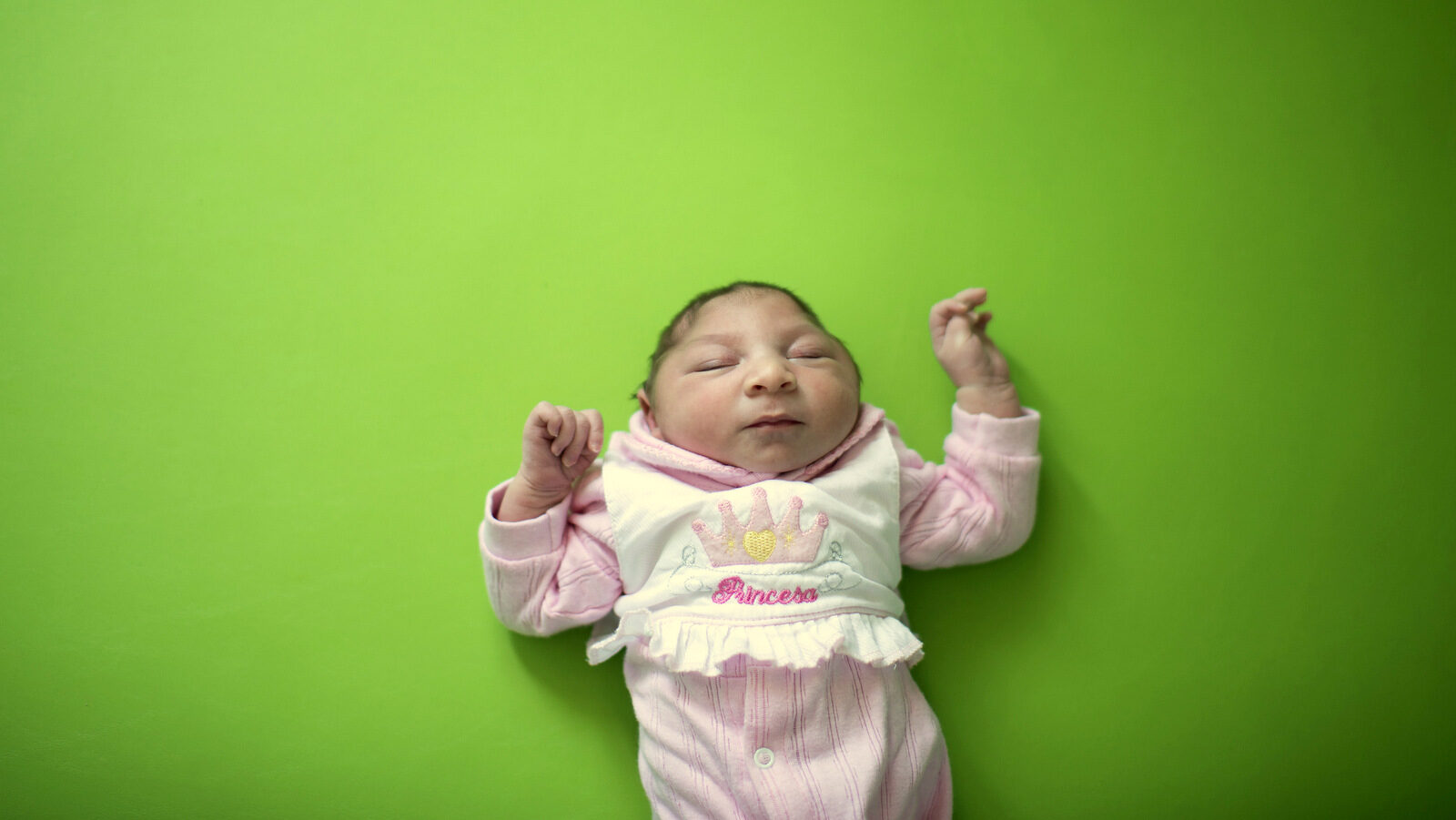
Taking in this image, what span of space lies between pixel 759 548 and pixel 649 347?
→ 1.51 ft

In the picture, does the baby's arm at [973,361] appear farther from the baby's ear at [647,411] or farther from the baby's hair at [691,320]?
the baby's ear at [647,411]

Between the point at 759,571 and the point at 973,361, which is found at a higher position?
the point at 973,361

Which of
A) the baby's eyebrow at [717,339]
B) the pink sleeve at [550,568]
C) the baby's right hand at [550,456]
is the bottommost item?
the pink sleeve at [550,568]

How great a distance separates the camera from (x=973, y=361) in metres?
1.21

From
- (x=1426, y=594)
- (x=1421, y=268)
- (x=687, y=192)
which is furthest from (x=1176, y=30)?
(x=1426, y=594)

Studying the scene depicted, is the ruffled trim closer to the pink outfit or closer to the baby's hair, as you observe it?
the pink outfit

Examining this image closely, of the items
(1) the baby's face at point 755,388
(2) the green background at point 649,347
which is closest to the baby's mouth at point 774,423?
(1) the baby's face at point 755,388

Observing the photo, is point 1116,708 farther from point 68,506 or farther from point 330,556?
point 68,506

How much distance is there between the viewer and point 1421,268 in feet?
4.52

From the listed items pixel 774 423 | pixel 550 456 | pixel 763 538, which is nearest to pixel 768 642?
pixel 763 538

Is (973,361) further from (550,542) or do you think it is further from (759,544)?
(550,542)

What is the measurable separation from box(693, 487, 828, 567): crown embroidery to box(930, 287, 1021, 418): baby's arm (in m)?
0.38

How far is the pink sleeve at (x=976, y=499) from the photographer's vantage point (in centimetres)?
117

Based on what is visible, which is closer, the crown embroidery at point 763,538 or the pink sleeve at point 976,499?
the crown embroidery at point 763,538
